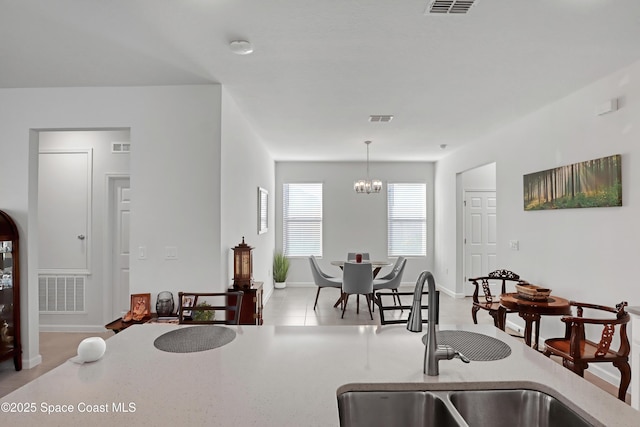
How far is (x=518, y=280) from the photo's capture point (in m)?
4.79

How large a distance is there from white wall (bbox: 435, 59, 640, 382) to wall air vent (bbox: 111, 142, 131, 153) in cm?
491

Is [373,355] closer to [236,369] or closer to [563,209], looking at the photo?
[236,369]

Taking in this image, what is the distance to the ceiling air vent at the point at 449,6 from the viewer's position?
2279 mm

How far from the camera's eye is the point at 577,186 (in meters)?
3.89

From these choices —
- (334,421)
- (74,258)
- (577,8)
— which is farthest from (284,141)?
(334,421)

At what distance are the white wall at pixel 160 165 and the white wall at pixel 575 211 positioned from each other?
349 centimetres

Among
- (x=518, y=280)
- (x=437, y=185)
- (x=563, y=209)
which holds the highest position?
(x=437, y=185)

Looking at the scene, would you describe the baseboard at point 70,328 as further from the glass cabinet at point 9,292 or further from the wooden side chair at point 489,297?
the wooden side chair at point 489,297

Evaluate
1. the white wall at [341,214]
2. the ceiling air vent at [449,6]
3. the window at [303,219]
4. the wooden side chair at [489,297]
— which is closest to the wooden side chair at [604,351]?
the wooden side chair at [489,297]

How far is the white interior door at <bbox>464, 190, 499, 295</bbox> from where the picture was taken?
7348 mm

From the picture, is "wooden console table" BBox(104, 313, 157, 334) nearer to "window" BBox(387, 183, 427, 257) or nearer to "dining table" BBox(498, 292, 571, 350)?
"dining table" BBox(498, 292, 571, 350)

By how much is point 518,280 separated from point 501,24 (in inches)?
128

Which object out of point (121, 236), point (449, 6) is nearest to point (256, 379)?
point (449, 6)

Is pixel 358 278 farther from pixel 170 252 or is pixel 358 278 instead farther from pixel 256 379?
pixel 256 379
